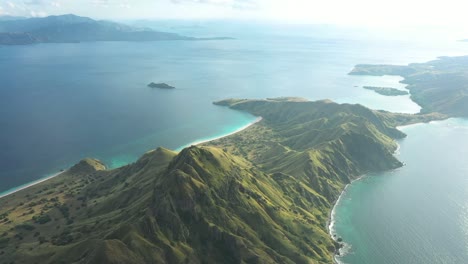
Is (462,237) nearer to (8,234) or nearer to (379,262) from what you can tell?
(379,262)

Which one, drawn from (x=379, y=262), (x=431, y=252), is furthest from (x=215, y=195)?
(x=431, y=252)

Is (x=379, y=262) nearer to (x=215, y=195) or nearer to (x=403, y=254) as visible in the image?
(x=403, y=254)

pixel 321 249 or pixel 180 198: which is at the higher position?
pixel 180 198

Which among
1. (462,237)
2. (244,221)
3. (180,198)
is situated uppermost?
(180,198)

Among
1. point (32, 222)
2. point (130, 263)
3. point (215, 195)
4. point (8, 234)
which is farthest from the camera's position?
point (32, 222)

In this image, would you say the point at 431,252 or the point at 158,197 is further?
the point at 431,252

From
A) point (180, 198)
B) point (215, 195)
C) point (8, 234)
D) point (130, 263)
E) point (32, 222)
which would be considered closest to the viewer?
point (130, 263)

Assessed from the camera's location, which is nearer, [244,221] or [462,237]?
[244,221]

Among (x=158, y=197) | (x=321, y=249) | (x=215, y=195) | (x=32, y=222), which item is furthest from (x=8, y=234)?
(x=321, y=249)

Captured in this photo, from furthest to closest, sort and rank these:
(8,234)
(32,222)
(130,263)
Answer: (32,222)
(8,234)
(130,263)
